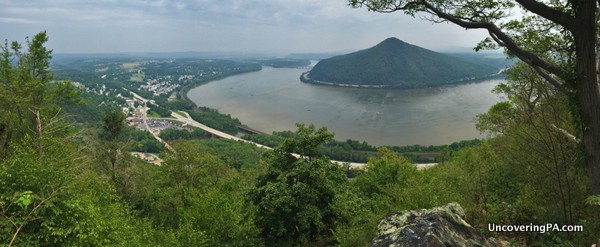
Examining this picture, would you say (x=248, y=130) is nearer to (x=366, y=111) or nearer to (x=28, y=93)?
(x=366, y=111)

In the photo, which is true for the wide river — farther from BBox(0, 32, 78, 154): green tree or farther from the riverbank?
BBox(0, 32, 78, 154): green tree

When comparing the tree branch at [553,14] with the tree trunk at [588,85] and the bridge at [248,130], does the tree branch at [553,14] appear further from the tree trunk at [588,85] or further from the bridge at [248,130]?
the bridge at [248,130]

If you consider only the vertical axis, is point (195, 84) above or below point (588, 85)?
below

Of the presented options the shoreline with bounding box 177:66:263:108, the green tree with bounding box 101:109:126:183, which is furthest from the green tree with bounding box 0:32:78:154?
the shoreline with bounding box 177:66:263:108

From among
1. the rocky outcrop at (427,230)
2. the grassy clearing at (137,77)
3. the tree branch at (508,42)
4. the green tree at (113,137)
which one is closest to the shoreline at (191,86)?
the grassy clearing at (137,77)

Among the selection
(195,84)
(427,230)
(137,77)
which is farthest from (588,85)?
(137,77)

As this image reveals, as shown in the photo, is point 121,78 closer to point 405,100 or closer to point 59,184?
point 405,100

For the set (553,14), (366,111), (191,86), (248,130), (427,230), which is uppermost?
(553,14)
